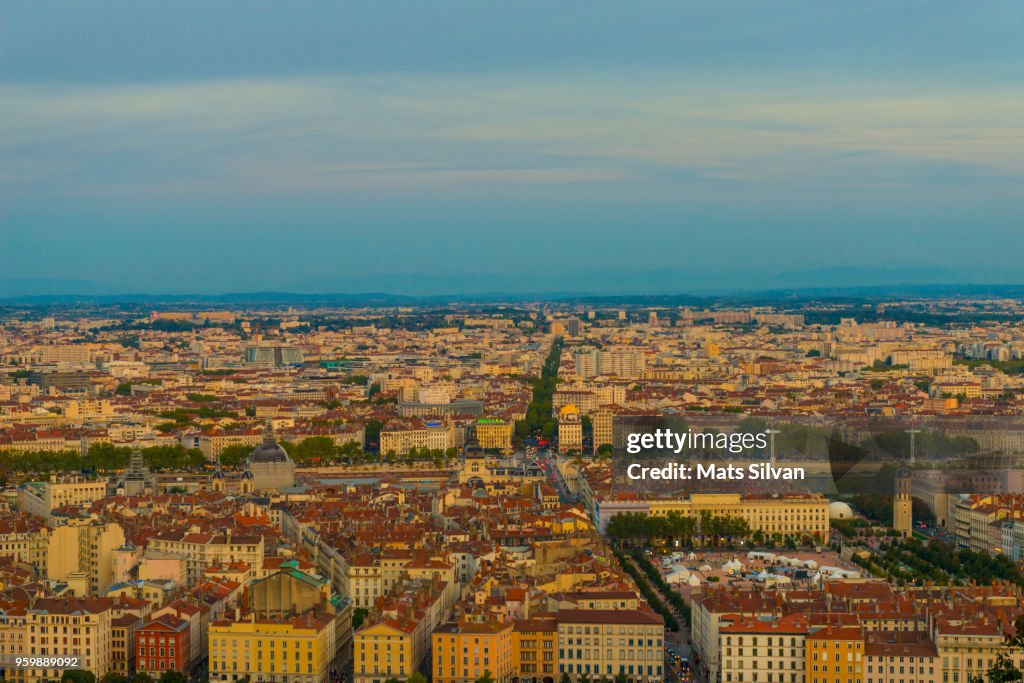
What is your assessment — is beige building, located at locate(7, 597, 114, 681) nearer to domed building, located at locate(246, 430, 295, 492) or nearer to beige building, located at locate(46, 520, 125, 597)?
beige building, located at locate(46, 520, 125, 597)

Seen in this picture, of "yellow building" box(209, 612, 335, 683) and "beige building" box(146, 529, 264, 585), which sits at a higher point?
"beige building" box(146, 529, 264, 585)

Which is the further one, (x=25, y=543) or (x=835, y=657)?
(x=25, y=543)

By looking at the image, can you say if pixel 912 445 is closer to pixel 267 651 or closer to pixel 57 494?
pixel 57 494

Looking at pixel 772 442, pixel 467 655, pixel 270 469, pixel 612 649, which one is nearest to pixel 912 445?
pixel 772 442

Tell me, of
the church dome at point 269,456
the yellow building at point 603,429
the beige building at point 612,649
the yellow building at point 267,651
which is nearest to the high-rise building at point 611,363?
the yellow building at point 603,429

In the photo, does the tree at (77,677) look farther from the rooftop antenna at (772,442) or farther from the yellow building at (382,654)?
the rooftop antenna at (772,442)

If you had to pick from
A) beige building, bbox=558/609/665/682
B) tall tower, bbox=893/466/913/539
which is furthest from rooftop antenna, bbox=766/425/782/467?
beige building, bbox=558/609/665/682

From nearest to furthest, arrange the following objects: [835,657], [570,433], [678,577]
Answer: [835,657] < [678,577] < [570,433]
